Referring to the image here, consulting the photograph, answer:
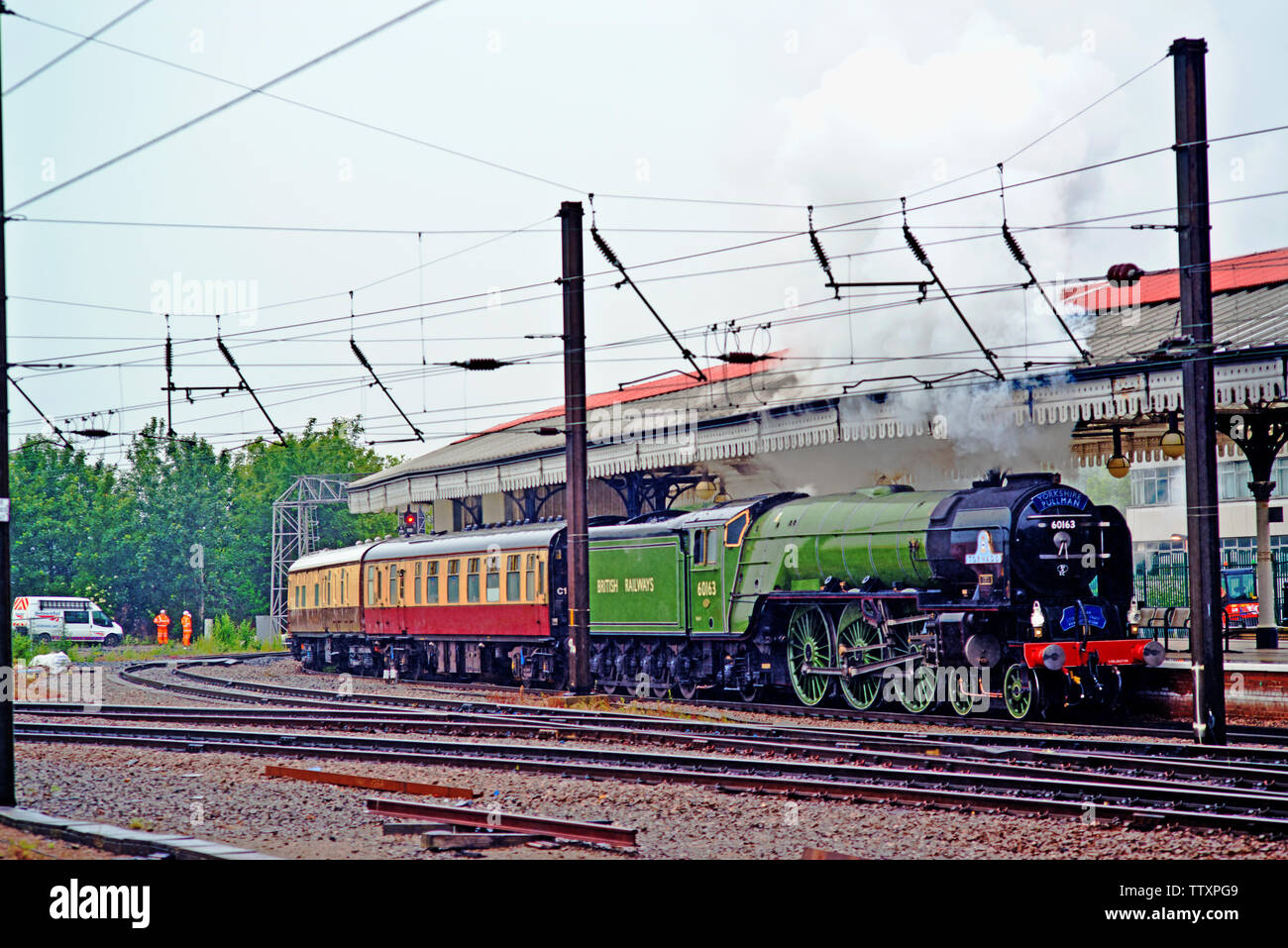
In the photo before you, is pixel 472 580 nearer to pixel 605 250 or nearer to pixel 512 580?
pixel 512 580

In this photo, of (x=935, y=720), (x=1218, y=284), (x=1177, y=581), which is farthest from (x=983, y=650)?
(x=1177, y=581)

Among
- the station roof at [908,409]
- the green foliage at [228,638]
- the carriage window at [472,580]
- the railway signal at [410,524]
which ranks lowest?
the green foliage at [228,638]

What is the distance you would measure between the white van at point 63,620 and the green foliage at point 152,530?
5.00 meters

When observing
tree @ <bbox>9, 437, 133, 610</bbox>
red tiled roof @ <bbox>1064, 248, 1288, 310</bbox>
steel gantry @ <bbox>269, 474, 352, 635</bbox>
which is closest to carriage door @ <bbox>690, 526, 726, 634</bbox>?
red tiled roof @ <bbox>1064, 248, 1288, 310</bbox>

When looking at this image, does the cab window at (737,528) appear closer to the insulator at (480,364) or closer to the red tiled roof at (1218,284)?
the insulator at (480,364)

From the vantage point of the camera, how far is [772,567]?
2097cm

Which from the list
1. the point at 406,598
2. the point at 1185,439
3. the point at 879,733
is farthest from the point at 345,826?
the point at 406,598

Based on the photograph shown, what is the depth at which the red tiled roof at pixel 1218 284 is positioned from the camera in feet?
78.5

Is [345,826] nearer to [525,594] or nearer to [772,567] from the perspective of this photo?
[772,567]

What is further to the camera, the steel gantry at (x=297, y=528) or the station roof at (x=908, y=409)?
the steel gantry at (x=297, y=528)

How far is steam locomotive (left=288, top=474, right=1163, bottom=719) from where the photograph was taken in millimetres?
17750

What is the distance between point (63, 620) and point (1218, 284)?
42.7 m

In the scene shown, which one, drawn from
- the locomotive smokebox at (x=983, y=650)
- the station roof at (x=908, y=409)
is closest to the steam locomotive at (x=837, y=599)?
the locomotive smokebox at (x=983, y=650)

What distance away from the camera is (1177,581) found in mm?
44656
